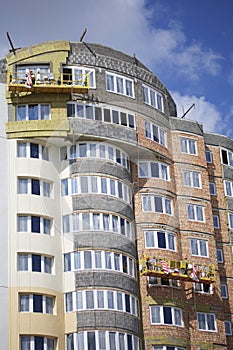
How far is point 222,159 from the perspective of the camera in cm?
7575

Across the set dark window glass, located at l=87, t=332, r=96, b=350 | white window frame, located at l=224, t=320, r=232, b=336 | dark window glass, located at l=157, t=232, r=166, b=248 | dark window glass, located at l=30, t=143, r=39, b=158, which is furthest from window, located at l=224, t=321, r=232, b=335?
dark window glass, located at l=30, t=143, r=39, b=158

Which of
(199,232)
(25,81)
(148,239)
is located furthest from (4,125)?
(199,232)

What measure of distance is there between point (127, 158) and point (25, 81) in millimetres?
11011

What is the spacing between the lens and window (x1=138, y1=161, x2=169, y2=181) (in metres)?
66.5

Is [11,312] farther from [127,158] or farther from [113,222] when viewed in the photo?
[127,158]

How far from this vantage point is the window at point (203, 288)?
65125mm

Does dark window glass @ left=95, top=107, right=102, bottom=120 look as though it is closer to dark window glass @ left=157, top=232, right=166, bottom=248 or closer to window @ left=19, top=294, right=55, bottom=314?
dark window glass @ left=157, top=232, right=166, bottom=248

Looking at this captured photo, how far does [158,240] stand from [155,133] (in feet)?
32.6

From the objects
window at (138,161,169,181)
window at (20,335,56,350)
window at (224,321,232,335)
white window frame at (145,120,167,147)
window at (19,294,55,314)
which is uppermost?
white window frame at (145,120,167,147)

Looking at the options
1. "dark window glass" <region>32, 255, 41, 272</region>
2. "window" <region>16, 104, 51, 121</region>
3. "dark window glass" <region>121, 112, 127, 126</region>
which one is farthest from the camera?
"dark window glass" <region>121, 112, 127, 126</region>

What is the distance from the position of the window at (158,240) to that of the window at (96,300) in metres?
6.18

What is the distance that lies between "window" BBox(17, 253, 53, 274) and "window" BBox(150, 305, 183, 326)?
30.6 feet

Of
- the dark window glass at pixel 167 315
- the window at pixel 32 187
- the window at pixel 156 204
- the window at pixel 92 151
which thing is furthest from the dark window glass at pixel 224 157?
the window at pixel 32 187

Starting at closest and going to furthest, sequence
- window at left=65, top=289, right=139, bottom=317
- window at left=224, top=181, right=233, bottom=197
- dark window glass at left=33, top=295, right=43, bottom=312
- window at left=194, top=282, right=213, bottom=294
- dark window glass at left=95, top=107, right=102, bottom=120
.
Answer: dark window glass at left=33, top=295, right=43, bottom=312, window at left=65, top=289, right=139, bottom=317, dark window glass at left=95, top=107, right=102, bottom=120, window at left=194, top=282, right=213, bottom=294, window at left=224, top=181, right=233, bottom=197
